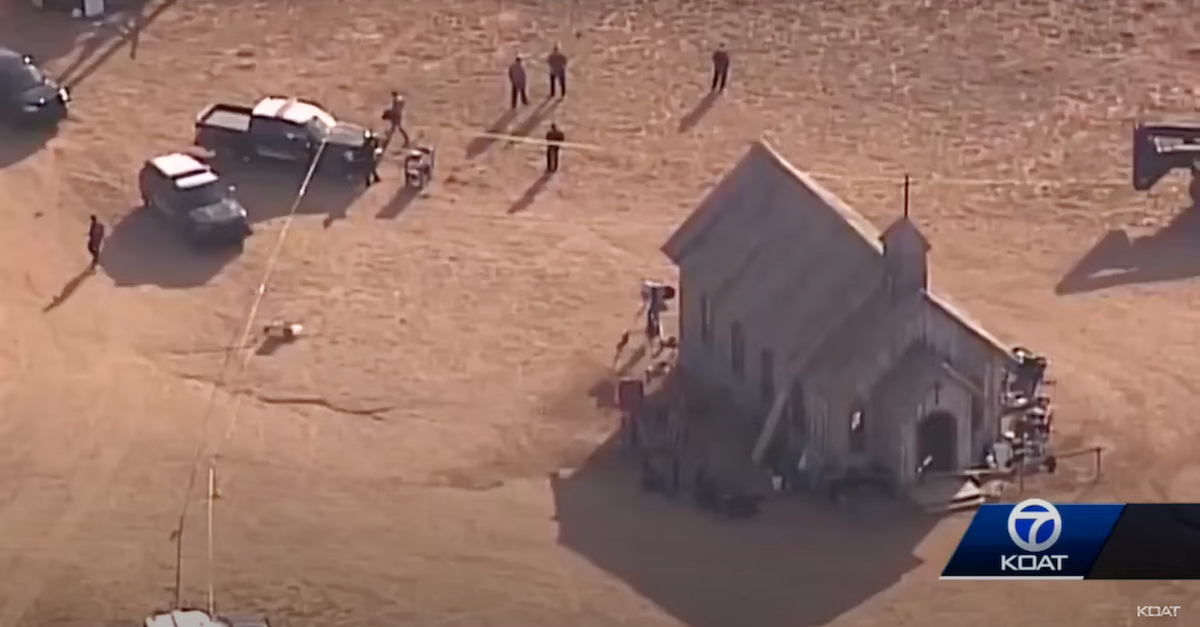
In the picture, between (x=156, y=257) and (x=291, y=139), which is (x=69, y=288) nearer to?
(x=156, y=257)

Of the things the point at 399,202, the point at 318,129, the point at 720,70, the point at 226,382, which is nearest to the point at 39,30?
the point at 318,129

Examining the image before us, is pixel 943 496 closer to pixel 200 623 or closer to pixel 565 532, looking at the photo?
pixel 565 532

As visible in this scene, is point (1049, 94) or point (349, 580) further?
point (1049, 94)

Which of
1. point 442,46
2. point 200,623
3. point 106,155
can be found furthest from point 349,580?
point 442,46

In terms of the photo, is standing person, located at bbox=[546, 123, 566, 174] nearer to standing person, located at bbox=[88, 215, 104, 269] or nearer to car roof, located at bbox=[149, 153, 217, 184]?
car roof, located at bbox=[149, 153, 217, 184]

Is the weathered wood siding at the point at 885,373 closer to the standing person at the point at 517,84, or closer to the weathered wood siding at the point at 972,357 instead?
the weathered wood siding at the point at 972,357

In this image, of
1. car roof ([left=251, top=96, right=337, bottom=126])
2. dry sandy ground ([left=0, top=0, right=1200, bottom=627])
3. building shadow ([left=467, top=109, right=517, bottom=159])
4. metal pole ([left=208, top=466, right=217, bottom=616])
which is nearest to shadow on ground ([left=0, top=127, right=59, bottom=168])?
dry sandy ground ([left=0, top=0, right=1200, bottom=627])
